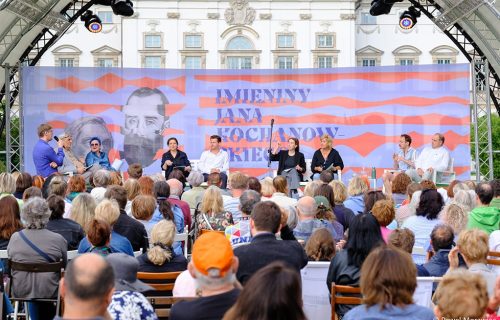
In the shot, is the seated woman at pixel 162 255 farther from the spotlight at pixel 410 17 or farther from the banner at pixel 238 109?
the spotlight at pixel 410 17

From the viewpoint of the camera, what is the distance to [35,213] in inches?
282

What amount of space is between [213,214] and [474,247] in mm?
3674

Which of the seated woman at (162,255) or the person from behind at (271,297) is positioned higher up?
the person from behind at (271,297)

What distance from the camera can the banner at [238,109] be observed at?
18.6m

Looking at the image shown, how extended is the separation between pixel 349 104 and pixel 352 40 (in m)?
52.6

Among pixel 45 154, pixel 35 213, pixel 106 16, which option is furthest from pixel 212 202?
pixel 106 16

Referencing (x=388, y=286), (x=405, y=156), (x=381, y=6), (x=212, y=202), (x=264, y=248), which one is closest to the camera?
(x=388, y=286)

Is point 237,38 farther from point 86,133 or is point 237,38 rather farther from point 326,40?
point 86,133

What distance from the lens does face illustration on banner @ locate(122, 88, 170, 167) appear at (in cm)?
1892

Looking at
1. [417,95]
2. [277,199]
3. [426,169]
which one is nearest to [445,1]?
[417,95]

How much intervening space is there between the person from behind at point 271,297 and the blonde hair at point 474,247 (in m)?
2.40

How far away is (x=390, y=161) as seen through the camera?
60.5ft

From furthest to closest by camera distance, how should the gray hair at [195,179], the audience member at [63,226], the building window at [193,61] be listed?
the building window at [193,61], the gray hair at [195,179], the audience member at [63,226]

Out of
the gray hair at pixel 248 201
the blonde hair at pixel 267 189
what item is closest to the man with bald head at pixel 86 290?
the gray hair at pixel 248 201
